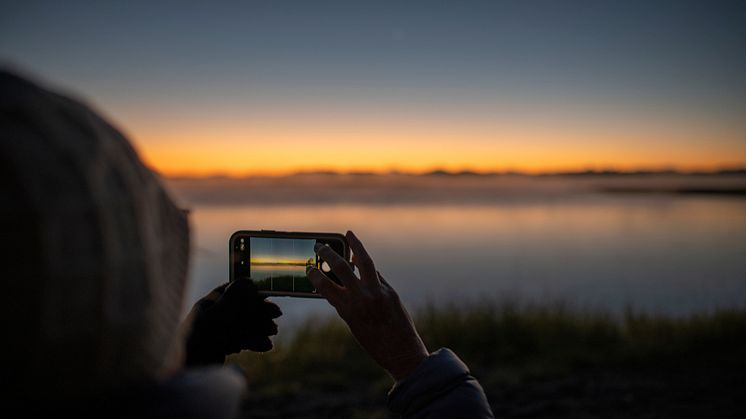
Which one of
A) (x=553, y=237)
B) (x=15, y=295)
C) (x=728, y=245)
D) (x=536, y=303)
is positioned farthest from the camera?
(x=553, y=237)

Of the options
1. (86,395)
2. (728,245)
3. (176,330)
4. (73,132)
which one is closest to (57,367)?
(86,395)

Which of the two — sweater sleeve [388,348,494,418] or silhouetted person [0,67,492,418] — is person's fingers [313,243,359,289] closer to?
sweater sleeve [388,348,494,418]

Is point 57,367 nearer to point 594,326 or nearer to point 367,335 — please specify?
point 367,335

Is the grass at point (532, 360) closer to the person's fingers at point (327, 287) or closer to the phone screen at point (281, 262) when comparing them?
the phone screen at point (281, 262)

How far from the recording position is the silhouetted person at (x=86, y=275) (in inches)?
24.2

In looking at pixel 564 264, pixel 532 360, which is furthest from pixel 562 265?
pixel 532 360

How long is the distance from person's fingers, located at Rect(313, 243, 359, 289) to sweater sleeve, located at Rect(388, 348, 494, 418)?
354mm

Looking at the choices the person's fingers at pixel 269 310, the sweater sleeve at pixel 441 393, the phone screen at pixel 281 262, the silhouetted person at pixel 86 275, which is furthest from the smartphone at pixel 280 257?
the silhouetted person at pixel 86 275

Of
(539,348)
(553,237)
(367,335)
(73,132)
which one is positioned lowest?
(553,237)

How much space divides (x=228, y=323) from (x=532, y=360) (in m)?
7.46

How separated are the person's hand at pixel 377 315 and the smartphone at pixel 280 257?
28cm

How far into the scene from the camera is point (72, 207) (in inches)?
25.5

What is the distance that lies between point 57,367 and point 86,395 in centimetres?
6

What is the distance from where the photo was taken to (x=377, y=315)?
1694 mm
